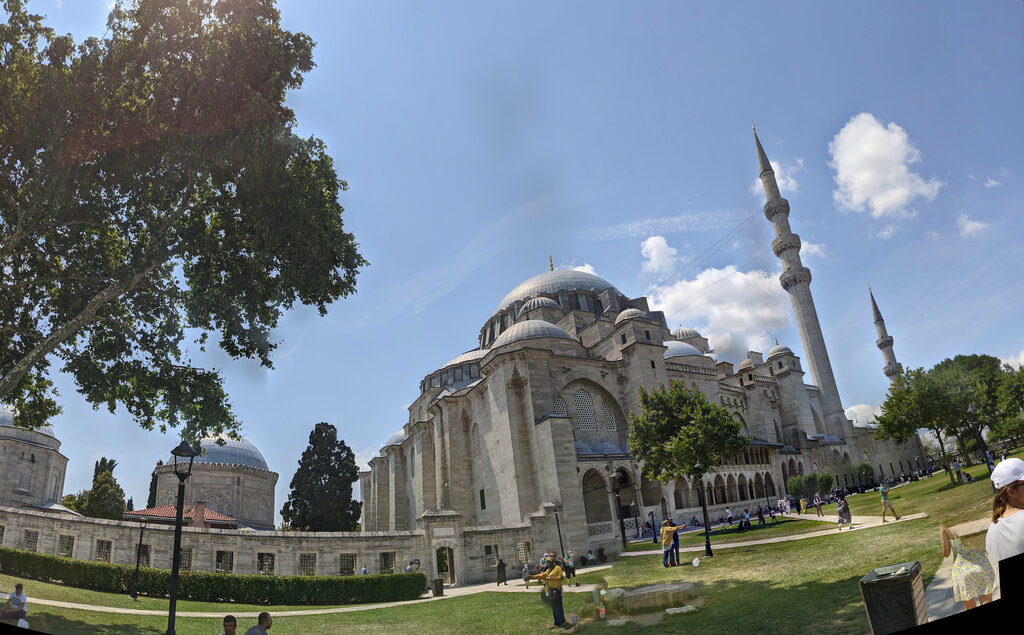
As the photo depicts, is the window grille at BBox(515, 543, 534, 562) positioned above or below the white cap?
below

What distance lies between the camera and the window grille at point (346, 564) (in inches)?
659

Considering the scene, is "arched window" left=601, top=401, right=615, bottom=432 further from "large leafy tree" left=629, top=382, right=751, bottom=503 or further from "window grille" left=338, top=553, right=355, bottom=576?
"window grille" left=338, top=553, right=355, bottom=576

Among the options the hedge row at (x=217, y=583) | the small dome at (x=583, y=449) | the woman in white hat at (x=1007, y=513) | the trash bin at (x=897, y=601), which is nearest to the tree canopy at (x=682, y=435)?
the small dome at (x=583, y=449)

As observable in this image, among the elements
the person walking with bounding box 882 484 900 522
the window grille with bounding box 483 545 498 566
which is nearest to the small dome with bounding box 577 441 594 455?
the window grille with bounding box 483 545 498 566

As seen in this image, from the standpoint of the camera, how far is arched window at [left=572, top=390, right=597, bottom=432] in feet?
113

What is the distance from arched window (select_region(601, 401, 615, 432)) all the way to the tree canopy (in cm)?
1147

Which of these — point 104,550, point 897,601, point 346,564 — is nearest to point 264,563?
point 346,564

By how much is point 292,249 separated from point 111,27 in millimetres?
6024

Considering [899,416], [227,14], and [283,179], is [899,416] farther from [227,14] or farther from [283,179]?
[227,14]

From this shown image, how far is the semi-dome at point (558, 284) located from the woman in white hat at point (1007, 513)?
45.0m

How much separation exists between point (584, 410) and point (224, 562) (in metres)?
24.9

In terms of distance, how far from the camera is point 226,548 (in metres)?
13.5

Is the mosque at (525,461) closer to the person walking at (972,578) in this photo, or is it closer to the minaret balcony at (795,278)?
the minaret balcony at (795,278)

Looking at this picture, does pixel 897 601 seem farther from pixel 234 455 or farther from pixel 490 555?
pixel 234 455
